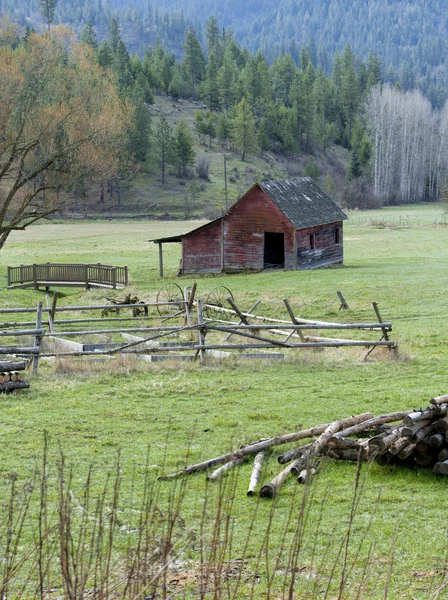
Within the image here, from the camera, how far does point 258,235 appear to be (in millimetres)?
47094

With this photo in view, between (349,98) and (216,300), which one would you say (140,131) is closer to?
(349,98)

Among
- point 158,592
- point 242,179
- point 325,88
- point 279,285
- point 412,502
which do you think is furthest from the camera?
point 325,88

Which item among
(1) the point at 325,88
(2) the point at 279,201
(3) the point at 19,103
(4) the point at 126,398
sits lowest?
(4) the point at 126,398

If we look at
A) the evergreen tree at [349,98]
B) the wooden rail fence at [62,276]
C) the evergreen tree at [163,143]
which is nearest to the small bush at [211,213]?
the evergreen tree at [163,143]

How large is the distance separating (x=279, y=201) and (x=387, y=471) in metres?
37.0

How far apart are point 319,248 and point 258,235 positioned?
13.0 ft

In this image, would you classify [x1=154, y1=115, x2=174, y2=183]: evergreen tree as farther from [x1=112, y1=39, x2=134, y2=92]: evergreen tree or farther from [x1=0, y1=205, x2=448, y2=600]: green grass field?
[x1=0, y1=205, x2=448, y2=600]: green grass field

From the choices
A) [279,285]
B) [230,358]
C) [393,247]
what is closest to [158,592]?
[230,358]

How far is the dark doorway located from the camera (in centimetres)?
5038

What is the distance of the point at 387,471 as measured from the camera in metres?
10.9

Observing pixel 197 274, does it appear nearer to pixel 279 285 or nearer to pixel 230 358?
pixel 279 285

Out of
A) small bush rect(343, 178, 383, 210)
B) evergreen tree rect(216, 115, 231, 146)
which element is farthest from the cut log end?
evergreen tree rect(216, 115, 231, 146)

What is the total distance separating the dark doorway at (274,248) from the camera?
Answer: 50375 millimetres

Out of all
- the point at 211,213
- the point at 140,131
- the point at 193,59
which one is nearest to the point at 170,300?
the point at 211,213
